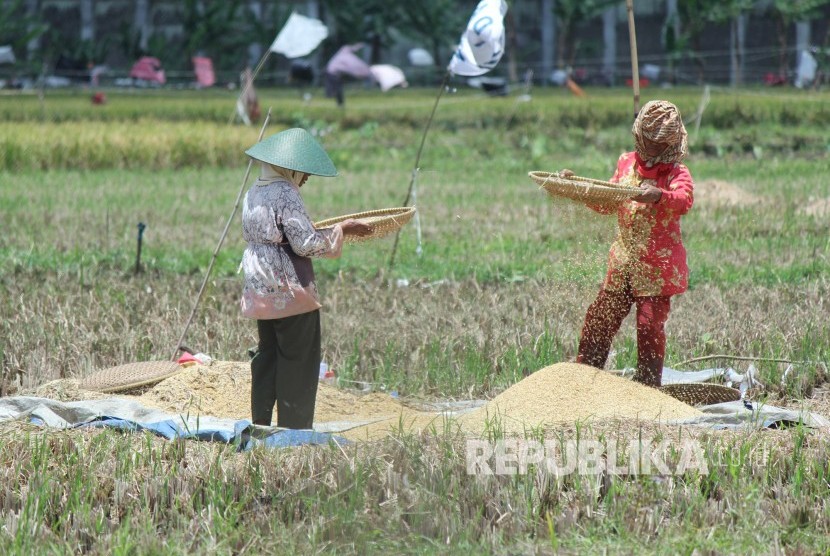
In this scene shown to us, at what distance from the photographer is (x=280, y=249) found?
4.89 meters

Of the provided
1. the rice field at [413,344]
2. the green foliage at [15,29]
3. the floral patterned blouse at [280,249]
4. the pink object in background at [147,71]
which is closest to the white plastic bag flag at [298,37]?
the rice field at [413,344]

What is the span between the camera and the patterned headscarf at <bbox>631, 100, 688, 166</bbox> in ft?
17.0

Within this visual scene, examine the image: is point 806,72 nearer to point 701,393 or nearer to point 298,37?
point 298,37

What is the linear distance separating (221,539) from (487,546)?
2.57 ft

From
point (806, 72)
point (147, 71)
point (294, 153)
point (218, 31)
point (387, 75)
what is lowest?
point (806, 72)

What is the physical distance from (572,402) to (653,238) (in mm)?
789

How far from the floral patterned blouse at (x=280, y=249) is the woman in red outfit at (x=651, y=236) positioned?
4.29 ft

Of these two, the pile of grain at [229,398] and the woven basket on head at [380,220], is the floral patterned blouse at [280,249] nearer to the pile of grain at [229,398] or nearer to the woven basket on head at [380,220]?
the woven basket on head at [380,220]

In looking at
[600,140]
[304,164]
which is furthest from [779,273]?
[600,140]

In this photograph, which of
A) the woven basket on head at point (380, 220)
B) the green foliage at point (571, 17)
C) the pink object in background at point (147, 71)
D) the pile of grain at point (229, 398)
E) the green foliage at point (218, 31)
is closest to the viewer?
the woven basket on head at point (380, 220)

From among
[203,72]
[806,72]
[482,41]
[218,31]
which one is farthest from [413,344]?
[218,31]

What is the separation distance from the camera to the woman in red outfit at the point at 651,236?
5203 mm

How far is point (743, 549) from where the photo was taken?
353 cm

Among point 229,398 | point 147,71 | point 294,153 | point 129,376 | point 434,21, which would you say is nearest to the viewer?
point 294,153
